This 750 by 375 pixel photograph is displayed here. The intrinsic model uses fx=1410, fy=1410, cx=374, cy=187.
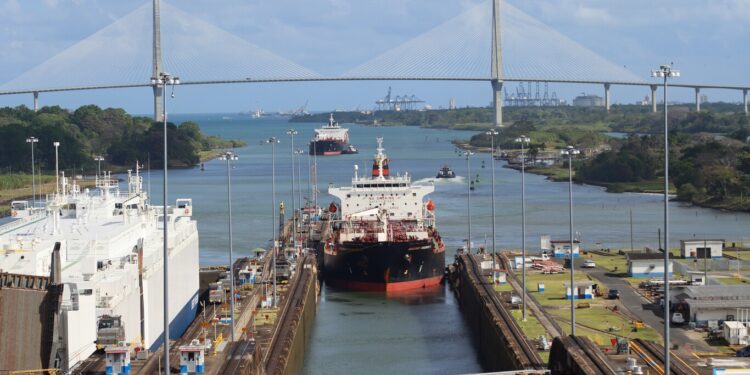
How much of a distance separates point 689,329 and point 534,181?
68.6m

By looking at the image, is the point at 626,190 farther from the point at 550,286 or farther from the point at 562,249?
the point at 550,286

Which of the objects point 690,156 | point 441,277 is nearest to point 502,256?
point 441,277

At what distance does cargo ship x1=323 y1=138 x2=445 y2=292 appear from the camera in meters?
44.2

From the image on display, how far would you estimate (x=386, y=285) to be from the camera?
Answer: 44.2 m

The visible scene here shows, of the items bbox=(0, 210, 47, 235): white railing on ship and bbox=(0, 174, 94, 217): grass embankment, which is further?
bbox=(0, 174, 94, 217): grass embankment

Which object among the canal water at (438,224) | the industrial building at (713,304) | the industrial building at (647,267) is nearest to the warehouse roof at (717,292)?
the industrial building at (713,304)

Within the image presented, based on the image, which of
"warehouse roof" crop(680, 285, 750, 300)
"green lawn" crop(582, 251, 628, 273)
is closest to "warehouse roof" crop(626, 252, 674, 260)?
"green lawn" crop(582, 251, 628, 273)

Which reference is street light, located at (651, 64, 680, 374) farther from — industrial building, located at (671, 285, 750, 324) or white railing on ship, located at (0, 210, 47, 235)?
white railing on ship, located at (0, 210, 47, 235)

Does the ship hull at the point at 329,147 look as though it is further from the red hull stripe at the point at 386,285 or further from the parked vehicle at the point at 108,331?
the parked vehicle at the point at 108,331

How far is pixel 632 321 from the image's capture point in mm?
31203

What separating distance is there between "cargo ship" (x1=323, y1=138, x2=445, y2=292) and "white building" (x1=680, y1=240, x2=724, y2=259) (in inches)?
309

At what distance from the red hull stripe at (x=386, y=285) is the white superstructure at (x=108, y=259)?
263 inches

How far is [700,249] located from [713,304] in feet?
46.3

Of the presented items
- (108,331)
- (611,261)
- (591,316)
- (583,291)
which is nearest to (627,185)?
(611,261)
